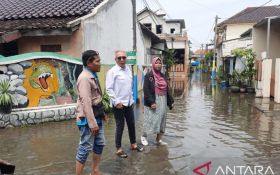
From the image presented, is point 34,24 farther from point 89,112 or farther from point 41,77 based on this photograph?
point 89,112

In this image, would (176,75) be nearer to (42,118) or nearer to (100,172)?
(42,118)

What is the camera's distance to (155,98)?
6320 millimetres

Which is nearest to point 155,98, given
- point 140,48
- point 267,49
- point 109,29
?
point 109,29

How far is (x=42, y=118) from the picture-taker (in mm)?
8961

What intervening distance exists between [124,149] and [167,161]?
109cm

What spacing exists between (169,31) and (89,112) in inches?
1551

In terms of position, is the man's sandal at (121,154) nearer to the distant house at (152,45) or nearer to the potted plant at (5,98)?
the potted plant at (5,98)

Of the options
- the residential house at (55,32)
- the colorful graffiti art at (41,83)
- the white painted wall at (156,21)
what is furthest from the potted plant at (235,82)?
the white painted wall at (156,21)

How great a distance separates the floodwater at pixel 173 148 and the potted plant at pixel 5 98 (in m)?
0.58

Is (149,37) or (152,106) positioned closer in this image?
(152,106)

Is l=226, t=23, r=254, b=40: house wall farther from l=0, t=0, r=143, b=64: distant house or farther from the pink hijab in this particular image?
the pink hijab

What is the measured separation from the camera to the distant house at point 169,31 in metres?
36.1

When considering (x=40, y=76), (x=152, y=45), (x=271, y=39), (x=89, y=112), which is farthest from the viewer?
(x=152, y=45)

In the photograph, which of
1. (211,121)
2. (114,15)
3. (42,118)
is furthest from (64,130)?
(114,15)
